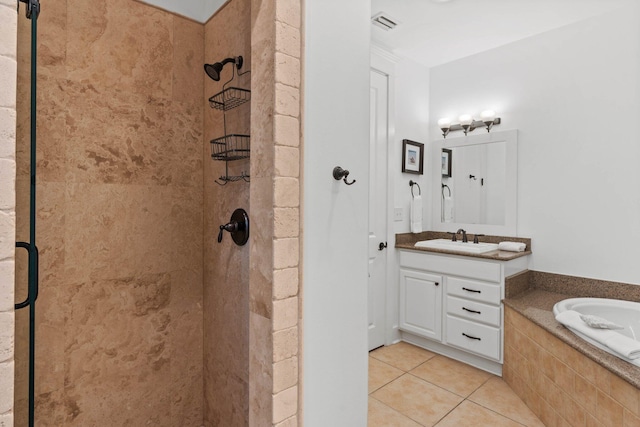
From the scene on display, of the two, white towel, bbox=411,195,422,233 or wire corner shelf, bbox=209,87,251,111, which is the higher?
wire corner shelf, bbox=209,87,251,111

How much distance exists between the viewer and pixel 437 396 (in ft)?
7.95

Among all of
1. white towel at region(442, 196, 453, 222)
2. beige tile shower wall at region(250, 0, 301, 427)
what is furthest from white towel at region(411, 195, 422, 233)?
beige tile shower wall at region(250, 0, 301, 427)

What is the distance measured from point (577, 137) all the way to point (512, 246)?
974 millimetres

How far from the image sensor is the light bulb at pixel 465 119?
3385 mm

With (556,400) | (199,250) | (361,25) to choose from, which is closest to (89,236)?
(199,250)

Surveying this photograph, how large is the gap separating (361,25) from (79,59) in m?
1.22

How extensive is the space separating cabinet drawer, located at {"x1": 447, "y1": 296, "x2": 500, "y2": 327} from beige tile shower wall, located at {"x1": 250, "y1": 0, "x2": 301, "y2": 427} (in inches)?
79.1

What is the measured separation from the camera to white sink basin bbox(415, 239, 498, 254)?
2.96m

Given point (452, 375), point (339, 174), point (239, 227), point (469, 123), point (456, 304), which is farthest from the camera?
point (469, 123)

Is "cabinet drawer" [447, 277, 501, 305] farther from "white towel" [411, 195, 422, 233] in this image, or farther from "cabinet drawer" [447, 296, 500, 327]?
"white towel" [411, 195, 422, 233]

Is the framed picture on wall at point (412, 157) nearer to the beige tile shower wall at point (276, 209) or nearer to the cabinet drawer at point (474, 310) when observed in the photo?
the cabinet drawer at point (474, 310)

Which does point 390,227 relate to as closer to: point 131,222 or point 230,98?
point 230,98

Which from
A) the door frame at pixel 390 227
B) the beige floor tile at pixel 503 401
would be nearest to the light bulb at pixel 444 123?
the door frame at pixel 390 227

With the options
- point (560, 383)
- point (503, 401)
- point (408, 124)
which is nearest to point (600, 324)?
point (560, 383)
